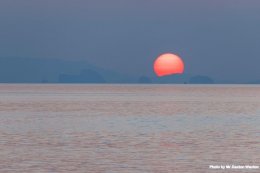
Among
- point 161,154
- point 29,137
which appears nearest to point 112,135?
point 29,137

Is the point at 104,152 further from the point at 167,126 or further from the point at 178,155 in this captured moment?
the point at 167,126

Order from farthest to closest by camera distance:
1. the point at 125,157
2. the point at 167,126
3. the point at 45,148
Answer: the point at 167,126, the point at 45,148, the point at 125,157

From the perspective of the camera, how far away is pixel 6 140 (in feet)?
154

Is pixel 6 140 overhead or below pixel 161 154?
overhead

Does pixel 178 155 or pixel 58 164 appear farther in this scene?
pixel 178 155

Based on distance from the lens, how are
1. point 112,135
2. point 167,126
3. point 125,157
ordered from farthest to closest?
point 167,126
point 112,135
point 125,157

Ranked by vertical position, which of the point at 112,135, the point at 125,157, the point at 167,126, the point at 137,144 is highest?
the point at 167,126

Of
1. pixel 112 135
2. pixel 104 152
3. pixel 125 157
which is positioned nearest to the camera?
pixel 125 157

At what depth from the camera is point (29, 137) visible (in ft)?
163

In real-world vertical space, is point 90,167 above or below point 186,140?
below

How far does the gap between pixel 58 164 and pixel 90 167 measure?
194 centimetres

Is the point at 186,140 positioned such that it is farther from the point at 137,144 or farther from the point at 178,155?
the point at 178,155

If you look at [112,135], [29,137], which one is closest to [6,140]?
[29,137]

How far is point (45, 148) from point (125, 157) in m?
7.12
